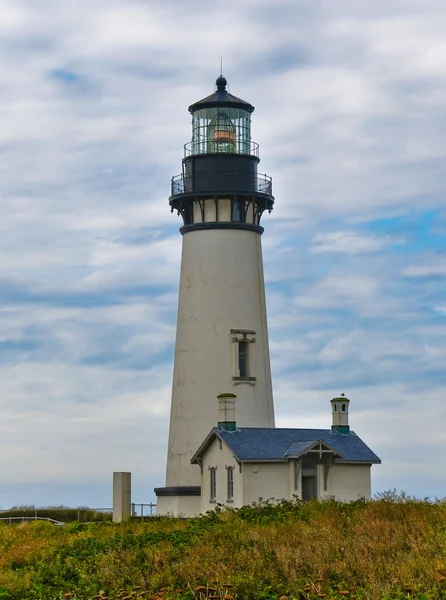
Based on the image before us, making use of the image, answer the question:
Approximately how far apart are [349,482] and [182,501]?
565 cm

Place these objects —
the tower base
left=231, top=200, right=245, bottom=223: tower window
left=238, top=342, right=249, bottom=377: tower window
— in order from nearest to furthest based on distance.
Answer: the tower base
left=238, top=342, right=249, bottom=377: tower window
left=231, top=200, right=245, bottom=223: tower window

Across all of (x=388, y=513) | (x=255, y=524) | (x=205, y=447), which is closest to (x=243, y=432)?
(x=205, y=447)

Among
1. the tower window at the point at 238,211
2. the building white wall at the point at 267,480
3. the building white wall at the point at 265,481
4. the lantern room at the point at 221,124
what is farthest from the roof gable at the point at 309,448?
the lantern room at the point at 221,124

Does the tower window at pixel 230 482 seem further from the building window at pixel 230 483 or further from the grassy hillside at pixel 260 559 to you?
the grassy hillside at pixel 260 559

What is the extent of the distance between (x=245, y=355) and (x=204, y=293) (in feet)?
8.48

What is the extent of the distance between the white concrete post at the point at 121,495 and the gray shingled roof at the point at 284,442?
4289mm

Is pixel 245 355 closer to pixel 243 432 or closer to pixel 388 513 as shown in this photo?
pixel 243 432

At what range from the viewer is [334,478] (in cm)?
3978

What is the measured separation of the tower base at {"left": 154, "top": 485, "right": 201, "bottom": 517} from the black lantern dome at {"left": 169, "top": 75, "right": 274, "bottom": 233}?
361 inches

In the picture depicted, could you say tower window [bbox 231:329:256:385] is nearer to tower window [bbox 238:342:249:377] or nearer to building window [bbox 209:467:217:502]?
tower window [bbox 238:342:249:377]

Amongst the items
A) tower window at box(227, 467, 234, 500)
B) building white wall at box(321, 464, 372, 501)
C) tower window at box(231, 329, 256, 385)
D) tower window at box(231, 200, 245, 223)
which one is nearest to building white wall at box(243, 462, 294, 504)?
tower window at box(227, 467, 234, 500)

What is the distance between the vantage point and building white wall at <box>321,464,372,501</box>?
1561 inches

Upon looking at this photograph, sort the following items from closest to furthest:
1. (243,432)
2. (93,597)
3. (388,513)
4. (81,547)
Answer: (93,597)
(388,513)
(81,547)
(243,432)

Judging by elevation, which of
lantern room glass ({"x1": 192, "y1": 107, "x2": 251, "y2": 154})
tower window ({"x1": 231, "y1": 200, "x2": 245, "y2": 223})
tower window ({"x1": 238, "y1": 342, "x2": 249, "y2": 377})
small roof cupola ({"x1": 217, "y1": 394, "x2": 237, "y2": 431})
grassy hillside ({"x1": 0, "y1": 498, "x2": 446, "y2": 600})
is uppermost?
lantern room glass ({"x1": 192, "y1": 107, "x2": 251, "y2": 154})
